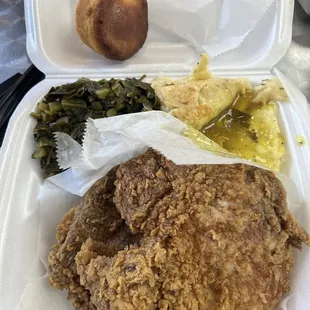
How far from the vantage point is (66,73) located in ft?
6.24

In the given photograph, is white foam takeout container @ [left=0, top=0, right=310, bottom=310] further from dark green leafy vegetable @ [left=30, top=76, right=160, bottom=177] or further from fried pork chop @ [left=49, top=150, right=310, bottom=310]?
fried pork chop @ [left=49, top=150, right=310, bottom=310]

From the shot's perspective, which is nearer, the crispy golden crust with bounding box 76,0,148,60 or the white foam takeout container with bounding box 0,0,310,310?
the white foam takeout container with bounding box 0,0,310,310

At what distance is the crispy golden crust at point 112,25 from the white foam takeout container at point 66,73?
81 millimetres

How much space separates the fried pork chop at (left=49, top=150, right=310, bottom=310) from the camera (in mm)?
1230

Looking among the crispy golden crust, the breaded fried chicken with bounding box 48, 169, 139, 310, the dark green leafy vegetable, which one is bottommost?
the breaded fried chicken with bounding box 48, 169, 139, 310

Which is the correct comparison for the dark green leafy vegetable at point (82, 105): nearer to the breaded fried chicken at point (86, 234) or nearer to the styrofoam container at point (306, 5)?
the breaded fried chicken at point (86, 234)

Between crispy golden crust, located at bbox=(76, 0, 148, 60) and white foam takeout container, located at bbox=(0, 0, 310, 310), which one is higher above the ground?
crispy golden crust, located at bbox=(76, 0, 148, 60)

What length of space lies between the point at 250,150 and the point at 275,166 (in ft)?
0.41

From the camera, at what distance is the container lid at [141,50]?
1897 millimetres

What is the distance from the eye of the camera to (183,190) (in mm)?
1357

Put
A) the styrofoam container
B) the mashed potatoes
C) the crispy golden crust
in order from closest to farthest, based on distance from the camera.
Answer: the mashed potatoes < the crispy golden crust < the styrofoam container

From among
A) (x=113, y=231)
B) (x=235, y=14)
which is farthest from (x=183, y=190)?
(x=235, y=14)

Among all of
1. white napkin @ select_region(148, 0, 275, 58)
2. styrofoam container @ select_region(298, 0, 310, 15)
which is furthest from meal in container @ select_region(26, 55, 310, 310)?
styrofoam container @ select_region(298, 0, 310, 15)

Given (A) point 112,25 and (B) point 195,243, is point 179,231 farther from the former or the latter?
(A) point 112,25
